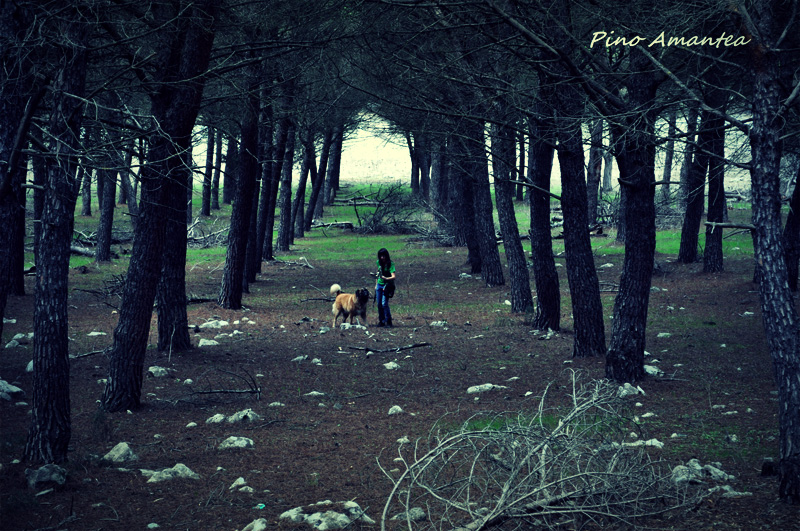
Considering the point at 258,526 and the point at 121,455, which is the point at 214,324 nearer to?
the point at 121,455

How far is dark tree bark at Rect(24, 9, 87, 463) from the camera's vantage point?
20.0 feet

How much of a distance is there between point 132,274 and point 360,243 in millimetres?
24490

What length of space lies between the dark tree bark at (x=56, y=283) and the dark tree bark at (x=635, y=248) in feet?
18.8

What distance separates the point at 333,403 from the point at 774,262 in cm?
510

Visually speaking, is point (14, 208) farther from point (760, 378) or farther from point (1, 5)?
point (760, 378)

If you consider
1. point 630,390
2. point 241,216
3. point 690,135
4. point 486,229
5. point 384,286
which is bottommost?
point 630,390

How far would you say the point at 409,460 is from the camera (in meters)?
6.62

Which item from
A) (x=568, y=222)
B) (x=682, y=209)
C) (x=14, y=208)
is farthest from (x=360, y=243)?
(x=14, y=208)

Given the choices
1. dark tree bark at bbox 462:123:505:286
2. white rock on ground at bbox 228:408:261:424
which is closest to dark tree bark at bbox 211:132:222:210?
white rock on ground at bbox 228:408:261:424

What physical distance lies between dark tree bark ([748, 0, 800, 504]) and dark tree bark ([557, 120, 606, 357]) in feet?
15.6

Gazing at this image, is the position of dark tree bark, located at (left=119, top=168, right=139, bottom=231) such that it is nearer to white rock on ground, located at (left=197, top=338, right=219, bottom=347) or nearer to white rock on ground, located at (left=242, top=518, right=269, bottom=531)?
white rock on ground, located at (left=197, top=338, right=219, bottom=347)

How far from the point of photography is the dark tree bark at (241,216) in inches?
600

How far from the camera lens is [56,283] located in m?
6.20

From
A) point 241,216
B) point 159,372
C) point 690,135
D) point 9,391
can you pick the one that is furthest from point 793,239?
point 9,391
